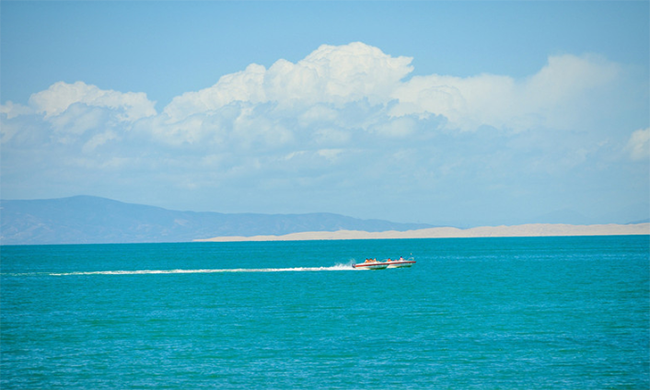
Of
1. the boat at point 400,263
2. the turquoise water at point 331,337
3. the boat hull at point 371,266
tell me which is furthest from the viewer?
the boat at point 400,263

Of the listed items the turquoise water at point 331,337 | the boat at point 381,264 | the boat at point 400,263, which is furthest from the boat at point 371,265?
the turquoise water at point 331,337

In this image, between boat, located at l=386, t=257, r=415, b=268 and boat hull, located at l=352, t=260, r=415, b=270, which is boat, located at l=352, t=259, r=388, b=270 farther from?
boat, located at l=386, t=257, r=415, b=268

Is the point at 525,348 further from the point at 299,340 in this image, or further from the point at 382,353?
the point at 299,340

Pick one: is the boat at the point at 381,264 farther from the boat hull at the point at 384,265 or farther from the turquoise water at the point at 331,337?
the turquoise water at the point at 331,337

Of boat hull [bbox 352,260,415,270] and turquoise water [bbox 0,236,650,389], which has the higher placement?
boat hull [bbox 352,260,415,270]

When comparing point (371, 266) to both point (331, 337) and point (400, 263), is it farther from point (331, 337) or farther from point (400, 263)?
point (331, 337)

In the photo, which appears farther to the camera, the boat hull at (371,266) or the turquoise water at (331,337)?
the boat hull at (371,266)

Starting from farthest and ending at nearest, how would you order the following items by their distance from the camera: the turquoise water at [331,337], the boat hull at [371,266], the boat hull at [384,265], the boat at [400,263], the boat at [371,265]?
the boat at [400,263], the boat hull at [384,265], the boat hull at [371,266], the boat at [371,265], the turquoise water at [331,337]

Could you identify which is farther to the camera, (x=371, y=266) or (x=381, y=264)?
(x=381, y=264)

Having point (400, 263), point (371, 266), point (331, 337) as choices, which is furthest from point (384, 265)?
point (331, 337)

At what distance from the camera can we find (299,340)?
158 feet

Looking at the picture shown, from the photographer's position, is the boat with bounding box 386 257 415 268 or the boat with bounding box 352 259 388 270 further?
the boat with bounding box 386 257 415 268

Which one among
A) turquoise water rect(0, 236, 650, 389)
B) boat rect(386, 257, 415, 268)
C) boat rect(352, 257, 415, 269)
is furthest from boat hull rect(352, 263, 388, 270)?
turquoise water rect(0, 236, 650, 389)

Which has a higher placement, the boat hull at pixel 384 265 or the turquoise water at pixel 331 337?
the boat hull at pixel 384 265
